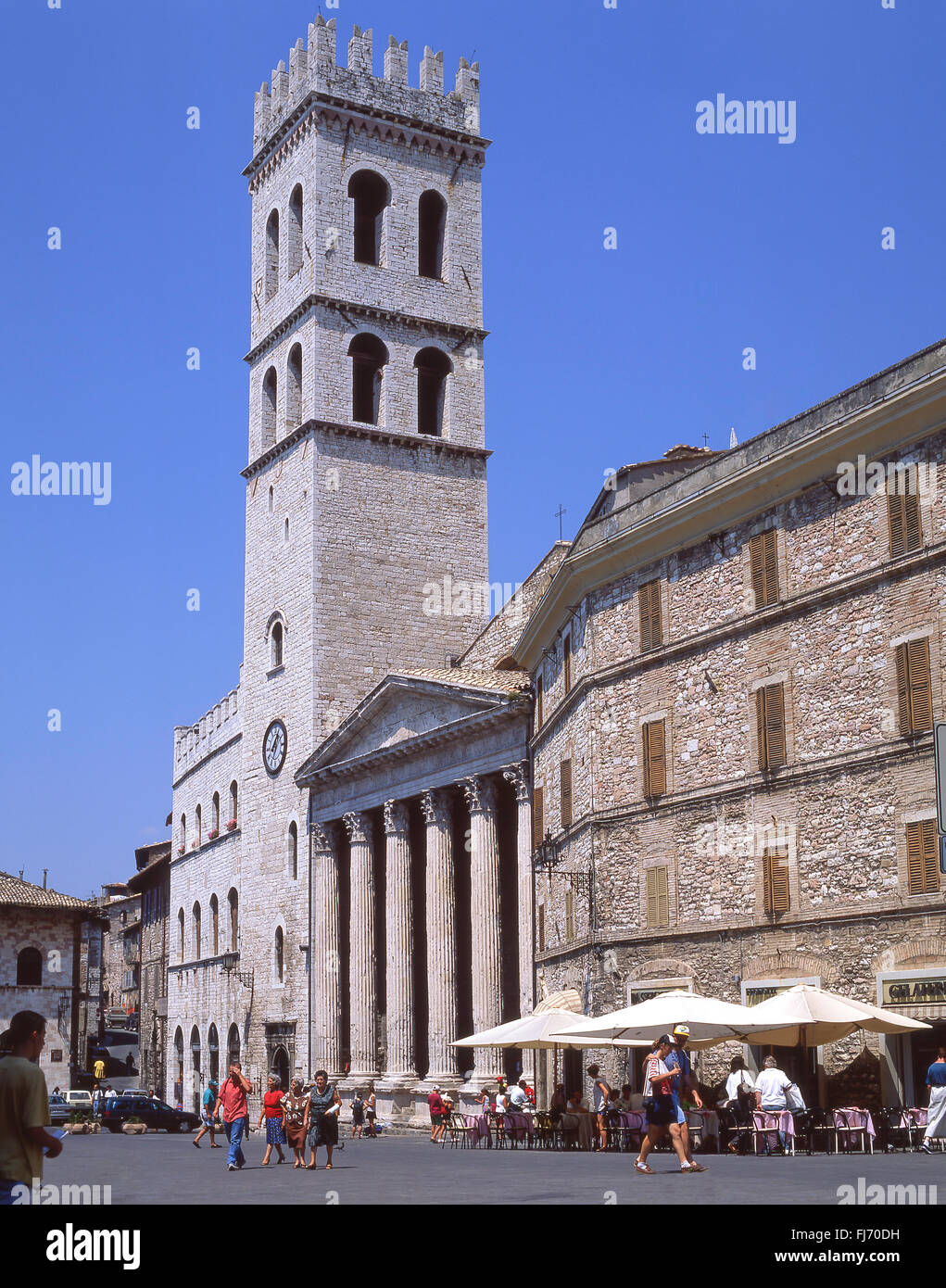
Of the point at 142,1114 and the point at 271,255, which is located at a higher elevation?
the point at 271,255

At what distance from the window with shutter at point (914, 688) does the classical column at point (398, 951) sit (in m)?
24.4

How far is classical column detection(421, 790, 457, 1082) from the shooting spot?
1759 inches

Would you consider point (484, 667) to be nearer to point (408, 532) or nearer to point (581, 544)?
point (408, 532)

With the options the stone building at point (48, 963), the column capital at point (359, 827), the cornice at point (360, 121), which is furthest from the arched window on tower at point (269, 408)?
the stone building at point (48, 963)

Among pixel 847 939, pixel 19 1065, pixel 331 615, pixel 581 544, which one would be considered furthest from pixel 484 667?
pixel 19 1065

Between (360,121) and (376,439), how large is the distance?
11015 mm

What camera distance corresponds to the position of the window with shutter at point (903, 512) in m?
25.7

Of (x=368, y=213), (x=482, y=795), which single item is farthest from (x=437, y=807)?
(x=368, y=213)

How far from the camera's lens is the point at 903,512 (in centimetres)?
2597

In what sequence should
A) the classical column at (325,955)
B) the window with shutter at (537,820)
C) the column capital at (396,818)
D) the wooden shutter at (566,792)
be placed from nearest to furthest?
the wooden shutter at (566,792) → the window with shutter at (537,820) → the column capital at (396,818) → the classical column at (325,955)

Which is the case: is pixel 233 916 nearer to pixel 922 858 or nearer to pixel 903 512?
pixel 922 858

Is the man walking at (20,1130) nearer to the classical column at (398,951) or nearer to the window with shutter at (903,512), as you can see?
the window with shutter at (903,512)
